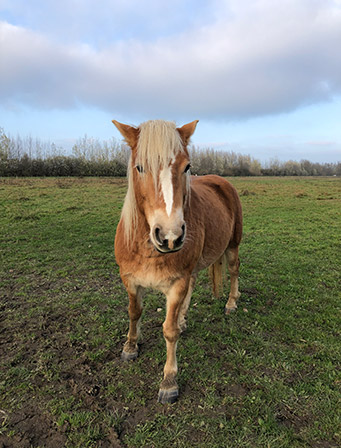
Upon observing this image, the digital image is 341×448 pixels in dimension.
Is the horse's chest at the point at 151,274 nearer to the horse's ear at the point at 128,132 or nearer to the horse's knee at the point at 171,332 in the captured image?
the horse's knee at the point at 171,332

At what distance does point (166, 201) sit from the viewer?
2115mm

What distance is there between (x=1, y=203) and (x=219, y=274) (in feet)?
41.0

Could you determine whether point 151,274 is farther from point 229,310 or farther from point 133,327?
point 229,310

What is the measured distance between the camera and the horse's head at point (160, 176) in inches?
81.0

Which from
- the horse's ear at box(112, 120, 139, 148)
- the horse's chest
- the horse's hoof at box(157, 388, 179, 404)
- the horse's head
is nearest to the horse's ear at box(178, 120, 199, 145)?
the horse's head

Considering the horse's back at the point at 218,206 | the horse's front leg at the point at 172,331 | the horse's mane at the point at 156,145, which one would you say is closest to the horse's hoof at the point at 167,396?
the horse's front leg at the point at 172,331

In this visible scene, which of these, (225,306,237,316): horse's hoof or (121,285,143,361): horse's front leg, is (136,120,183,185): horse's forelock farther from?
(225,306,237,316): horse's hoof

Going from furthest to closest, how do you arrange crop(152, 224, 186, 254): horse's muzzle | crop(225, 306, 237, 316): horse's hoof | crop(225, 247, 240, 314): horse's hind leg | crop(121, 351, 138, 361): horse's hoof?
crop(225, 247, 240, 314): horse's hind leg → crop(225, 306, 237, 316): horse's hoof → crop(121, 351, 138, 361): horse's hoof → crop(152, 224, 186, 254): horse's muzzle

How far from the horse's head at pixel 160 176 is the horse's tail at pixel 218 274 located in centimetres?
239

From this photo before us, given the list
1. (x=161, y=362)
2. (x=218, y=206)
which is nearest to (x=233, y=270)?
(x=218, y=206)

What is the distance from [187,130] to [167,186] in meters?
0.76

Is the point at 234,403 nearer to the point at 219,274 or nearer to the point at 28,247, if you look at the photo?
the point at 219,274

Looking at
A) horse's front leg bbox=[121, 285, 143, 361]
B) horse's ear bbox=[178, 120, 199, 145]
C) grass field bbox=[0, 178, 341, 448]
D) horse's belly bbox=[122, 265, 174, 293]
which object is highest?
horse's ear bbox=[178, 120, 199, 145]

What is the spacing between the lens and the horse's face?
204 cm
